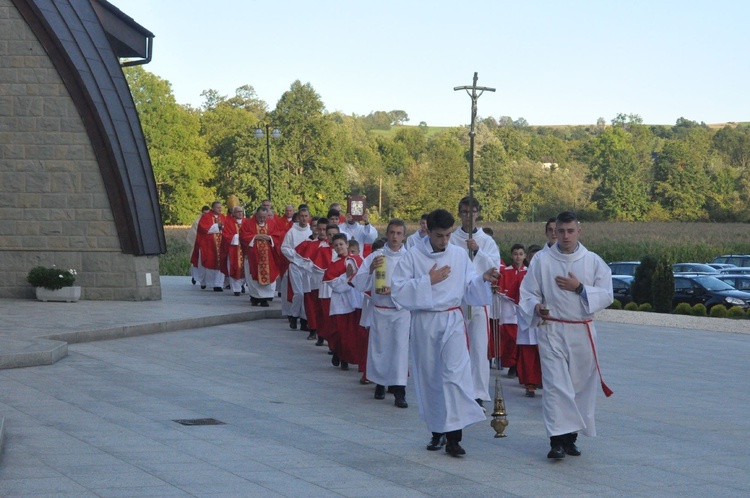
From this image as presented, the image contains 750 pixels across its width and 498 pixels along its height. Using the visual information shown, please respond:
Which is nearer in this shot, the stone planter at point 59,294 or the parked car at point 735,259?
the stone planter at point 59,294

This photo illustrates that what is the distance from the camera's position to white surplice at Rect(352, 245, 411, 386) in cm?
1129

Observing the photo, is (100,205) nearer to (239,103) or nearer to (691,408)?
(691,408)

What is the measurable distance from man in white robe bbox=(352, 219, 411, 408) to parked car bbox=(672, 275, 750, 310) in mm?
18133

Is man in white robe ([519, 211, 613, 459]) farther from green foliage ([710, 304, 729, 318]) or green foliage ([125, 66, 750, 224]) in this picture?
green foliage ([125, 66, 750, 224])

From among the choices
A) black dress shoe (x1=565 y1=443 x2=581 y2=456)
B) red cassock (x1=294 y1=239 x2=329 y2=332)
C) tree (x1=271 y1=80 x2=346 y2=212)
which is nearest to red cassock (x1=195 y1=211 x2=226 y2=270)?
red cassock (x1=294 y1=239 x2=329 y2=332)

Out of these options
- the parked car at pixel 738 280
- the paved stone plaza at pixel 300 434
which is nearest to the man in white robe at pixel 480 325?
the paved stone plaza at pixel 300 434

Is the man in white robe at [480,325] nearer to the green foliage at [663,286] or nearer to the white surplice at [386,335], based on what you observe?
the white surplice at [386,335]

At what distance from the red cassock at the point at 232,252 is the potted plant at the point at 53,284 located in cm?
461

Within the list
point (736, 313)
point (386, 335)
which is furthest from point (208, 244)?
point (386, 335)

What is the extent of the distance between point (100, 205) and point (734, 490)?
48.2 feet

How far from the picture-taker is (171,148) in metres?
79.9

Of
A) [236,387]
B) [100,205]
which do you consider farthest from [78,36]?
[236,387]

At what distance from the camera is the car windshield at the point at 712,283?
2872cm

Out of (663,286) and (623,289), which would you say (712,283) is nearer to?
(663,286)
